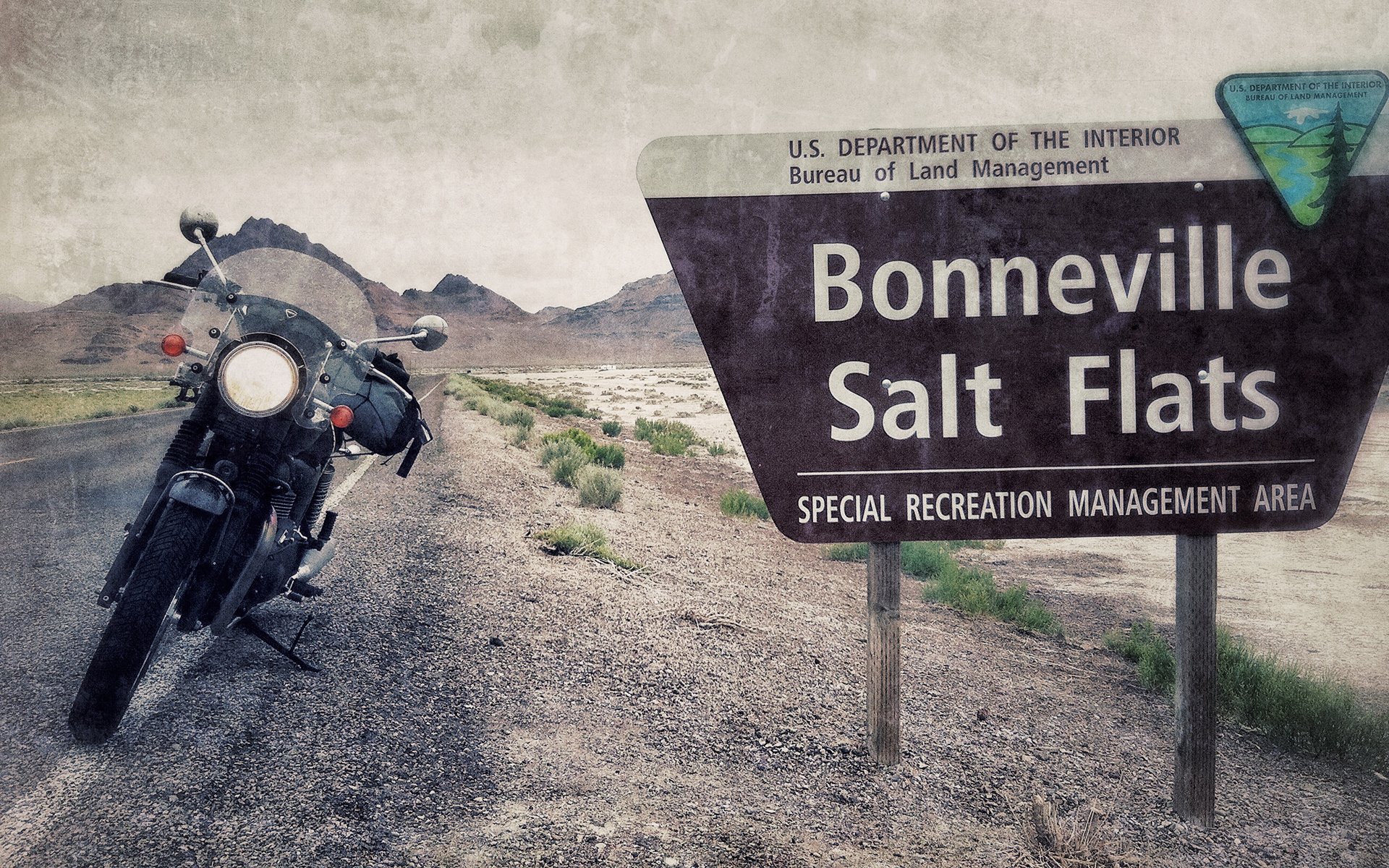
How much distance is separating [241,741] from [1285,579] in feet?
36.6

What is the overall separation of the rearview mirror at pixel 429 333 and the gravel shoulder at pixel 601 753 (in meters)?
1.47

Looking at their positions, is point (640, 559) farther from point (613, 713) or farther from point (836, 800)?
point (836, 800)

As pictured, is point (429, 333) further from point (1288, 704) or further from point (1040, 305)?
point (1288, 704)

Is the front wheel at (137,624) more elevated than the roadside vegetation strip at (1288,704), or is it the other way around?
the front wheel at (137,624)

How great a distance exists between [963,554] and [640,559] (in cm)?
491

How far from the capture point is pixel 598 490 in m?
8.12

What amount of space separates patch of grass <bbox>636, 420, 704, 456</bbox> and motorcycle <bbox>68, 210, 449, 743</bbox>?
438 inches

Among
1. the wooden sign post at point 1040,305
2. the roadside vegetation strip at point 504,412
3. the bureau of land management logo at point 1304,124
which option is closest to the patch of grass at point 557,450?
the roadside vegetation strip at point 504,412

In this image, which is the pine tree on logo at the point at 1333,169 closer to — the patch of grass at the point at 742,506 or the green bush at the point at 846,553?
the green bush at the point at 846,553

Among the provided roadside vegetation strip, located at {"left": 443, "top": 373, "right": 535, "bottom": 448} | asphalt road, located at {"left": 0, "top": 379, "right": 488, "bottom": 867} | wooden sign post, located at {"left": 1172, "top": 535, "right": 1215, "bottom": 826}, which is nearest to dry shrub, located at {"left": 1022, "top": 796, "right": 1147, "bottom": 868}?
wooden sign post, located at {"left": 1172, "top": 535, "right": 1215, "bottom": 826}

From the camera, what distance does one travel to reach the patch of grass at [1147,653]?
473cm

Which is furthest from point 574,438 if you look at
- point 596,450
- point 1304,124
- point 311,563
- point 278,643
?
point 1304,124

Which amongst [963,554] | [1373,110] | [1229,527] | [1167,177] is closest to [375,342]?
[1167,177]

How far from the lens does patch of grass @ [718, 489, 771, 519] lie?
9.34 m
